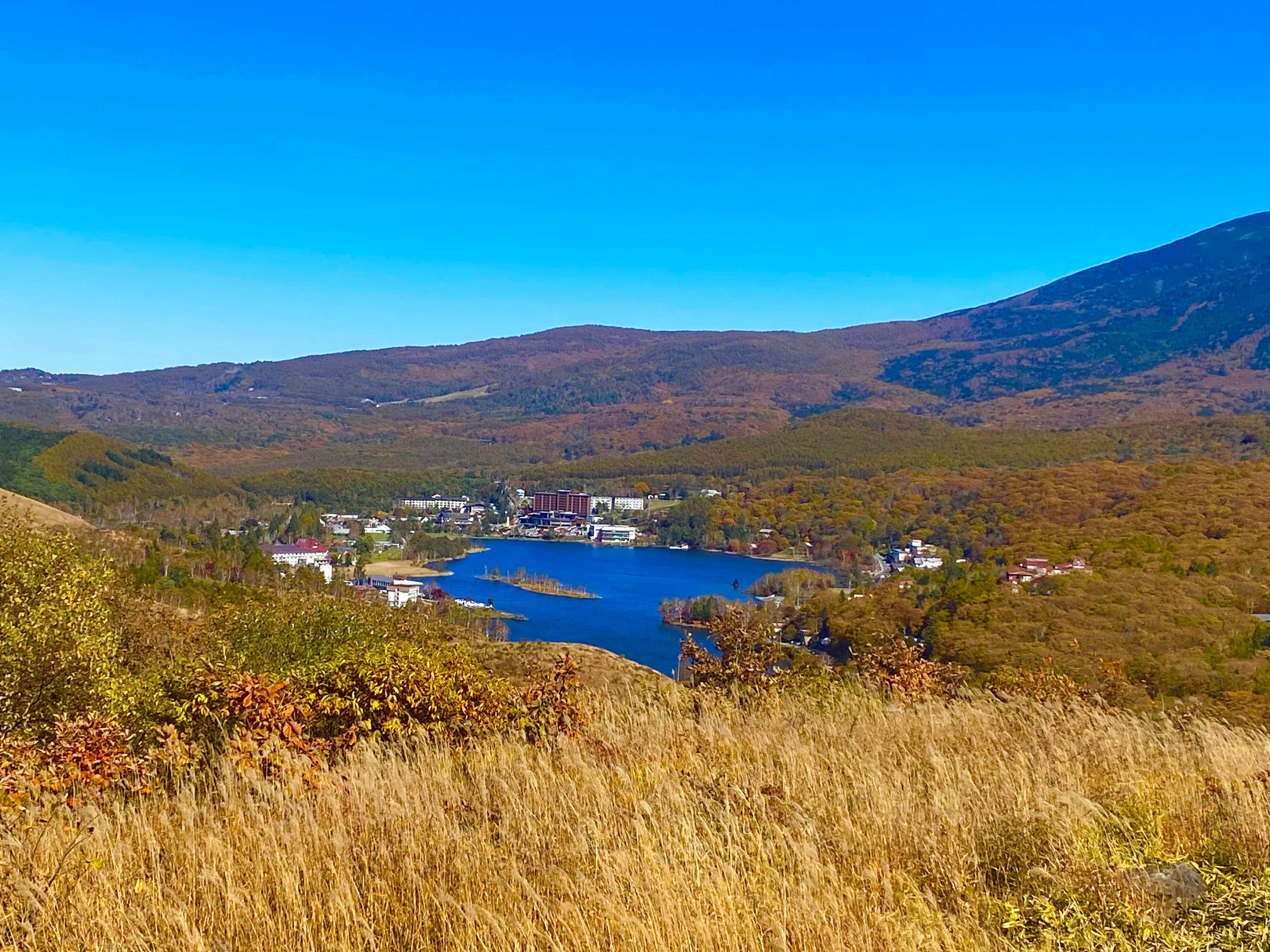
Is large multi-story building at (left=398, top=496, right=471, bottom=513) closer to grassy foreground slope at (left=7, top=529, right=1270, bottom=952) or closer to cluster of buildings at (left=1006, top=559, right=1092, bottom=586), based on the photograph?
cluster of buildings at (left=1006, top=559, right=1092, bottom=586)

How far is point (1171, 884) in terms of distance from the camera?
3.03 metres

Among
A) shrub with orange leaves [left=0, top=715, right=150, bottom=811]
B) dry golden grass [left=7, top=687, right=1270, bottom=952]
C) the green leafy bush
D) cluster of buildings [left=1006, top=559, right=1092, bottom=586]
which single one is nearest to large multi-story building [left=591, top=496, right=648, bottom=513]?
cluster of buildings [left=1006, top=559, right=1092, bottom=586]

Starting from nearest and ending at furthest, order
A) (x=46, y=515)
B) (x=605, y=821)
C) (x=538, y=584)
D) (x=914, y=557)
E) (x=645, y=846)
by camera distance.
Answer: (x=645, y=846)
(x=605, y=821)
(x=46, y=515)
(x=538, y=584)
(x=914, y=557)

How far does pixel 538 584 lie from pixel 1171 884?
71906 millimetres

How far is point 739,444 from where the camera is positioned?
160 meters

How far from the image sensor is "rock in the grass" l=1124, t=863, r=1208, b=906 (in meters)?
2.95

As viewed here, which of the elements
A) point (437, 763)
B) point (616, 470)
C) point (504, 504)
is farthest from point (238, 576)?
point (616, 470)

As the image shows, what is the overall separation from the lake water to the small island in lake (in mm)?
762

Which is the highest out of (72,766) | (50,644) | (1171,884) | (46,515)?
(72,766)

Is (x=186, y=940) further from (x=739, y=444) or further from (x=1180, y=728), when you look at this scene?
(x=739, y=444)

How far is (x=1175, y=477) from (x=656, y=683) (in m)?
77.7

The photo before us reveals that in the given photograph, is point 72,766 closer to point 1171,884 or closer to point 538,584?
point 1171,884

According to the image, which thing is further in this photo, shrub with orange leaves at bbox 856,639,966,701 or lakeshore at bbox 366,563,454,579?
lakeshore at bbox 366,563,454,579

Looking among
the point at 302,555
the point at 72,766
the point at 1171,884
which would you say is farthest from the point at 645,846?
the point at 302,555
